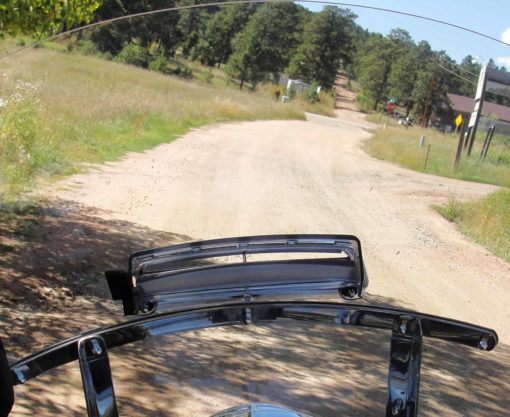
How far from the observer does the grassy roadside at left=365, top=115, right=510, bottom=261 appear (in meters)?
10.3

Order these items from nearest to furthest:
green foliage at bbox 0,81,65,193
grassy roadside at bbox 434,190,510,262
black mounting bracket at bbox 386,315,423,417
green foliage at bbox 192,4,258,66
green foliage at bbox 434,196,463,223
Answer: black mounting bracket at bbox 386,315,423,417 < green foliage at bbox 192,4,258,66 < green foliage at bbox 0,81,65,193 < grassy roadside at bbox 434,190,510,262 < green foliage at bbox 434,196,463,223

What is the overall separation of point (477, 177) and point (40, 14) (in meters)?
7.95

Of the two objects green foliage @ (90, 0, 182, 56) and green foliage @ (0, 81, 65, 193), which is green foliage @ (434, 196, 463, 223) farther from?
green foliage @ (90, 0, 182, 56)

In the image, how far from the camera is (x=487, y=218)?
1186 cm

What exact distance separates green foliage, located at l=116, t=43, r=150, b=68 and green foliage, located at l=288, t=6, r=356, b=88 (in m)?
1.38

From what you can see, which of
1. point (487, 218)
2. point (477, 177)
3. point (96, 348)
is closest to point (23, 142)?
point (477, 177)

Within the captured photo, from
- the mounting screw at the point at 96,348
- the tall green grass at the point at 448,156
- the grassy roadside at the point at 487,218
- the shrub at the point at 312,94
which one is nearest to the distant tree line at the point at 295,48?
the shrub at the point at 312,94

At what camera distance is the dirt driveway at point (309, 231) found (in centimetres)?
259

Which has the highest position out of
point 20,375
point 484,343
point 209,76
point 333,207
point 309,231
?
point 209,76

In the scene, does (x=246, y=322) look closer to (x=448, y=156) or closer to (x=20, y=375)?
(x=20, y=375)

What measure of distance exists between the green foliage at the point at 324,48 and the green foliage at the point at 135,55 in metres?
1.38

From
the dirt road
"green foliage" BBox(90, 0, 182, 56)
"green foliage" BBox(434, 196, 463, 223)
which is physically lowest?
the dirt road

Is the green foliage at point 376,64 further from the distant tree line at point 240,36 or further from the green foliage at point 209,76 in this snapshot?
the green foliage at point 209,76

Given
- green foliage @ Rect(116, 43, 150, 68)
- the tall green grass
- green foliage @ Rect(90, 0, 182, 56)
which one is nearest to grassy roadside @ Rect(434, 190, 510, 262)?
the tall green grass
